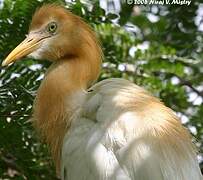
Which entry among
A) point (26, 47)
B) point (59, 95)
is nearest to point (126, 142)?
point (59, 95)

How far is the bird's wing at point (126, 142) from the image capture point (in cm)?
326

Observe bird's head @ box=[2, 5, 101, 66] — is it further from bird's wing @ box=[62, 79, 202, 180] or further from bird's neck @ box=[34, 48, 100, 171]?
bird's wing @ box=[62, 79, 202, 180]

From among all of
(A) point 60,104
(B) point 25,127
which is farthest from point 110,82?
(B) point 25,127

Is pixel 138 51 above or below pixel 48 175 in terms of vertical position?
above

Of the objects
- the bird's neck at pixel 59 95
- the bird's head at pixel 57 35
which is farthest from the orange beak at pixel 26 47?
the bird's neck at pixel 59 95

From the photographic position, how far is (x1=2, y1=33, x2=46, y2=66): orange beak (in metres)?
3.79

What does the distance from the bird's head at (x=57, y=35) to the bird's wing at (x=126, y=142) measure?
44cm

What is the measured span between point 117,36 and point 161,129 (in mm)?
1735

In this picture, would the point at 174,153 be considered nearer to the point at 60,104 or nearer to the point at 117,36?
the point at 60,104

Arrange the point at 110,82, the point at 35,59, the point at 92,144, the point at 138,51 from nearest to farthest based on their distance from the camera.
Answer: the point at 92,144 < the point at 110,82 < the point at 35,59 < the point at 138,51

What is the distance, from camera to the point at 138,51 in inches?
191

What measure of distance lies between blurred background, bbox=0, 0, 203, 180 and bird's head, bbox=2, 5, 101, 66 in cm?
14

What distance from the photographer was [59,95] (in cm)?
388

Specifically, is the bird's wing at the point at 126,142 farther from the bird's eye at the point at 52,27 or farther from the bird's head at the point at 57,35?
the bird's eye at the point at 52,27
